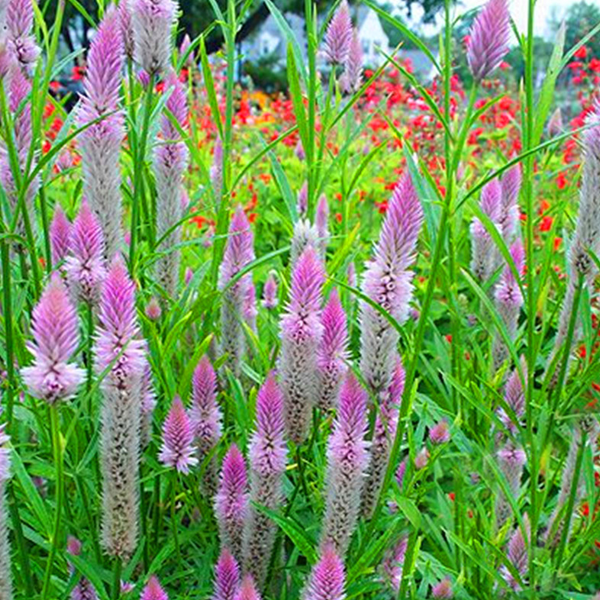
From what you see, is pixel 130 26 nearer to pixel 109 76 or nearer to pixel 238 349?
pixel 109 76

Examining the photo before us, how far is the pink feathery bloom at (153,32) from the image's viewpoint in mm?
1542

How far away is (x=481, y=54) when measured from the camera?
4.59 ft

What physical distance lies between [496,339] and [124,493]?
1.09 metres

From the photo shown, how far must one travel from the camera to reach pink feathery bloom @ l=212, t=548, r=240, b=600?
1.70 metres

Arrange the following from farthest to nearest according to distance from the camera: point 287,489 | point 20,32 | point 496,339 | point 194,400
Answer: point 496,339
point 287,489
point 194,400
point 20,32

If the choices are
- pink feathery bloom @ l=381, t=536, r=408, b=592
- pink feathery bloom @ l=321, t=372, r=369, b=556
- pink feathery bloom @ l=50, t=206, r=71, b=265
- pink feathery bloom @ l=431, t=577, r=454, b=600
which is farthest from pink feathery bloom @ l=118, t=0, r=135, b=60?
pink feathery bloom @ l=431, t=577, r=454, b=600

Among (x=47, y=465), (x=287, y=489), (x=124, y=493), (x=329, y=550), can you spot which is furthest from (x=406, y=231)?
(x=47, y=465)

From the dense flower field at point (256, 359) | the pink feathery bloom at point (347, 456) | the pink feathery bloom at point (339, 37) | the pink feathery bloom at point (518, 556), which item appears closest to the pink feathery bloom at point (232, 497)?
the dense flower field at point (256, 359)

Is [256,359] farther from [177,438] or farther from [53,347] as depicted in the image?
[53,347]

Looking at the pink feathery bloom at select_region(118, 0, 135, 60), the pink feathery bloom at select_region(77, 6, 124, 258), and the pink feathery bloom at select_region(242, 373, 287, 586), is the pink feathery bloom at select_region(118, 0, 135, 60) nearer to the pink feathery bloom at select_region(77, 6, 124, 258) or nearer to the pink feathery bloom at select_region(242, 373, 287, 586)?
the pink feathery bloom at select_region(77, 6, 124, 258)

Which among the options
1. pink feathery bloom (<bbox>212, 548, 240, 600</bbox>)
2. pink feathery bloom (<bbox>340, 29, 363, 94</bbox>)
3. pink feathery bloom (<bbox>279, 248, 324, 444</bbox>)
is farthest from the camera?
pink feathery bloom (<bbox>340, 29, 363, 94</bbox>)

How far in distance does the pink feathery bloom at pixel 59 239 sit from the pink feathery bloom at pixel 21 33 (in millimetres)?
306

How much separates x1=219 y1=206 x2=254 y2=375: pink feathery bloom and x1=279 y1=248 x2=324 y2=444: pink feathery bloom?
0.32 metres

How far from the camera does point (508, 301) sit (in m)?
2.16
